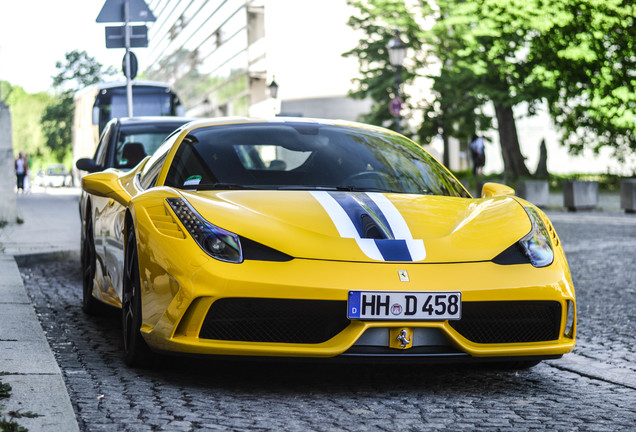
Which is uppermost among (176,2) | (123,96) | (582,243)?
(176,2)

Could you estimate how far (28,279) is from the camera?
9.53 meters

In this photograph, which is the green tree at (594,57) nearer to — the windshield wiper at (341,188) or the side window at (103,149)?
the side window at (103,149)

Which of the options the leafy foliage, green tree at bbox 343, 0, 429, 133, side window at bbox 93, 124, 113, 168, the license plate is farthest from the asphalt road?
green tree at bbox 343, 0, 429, 133

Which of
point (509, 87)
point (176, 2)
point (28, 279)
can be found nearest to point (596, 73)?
point (509, 87)

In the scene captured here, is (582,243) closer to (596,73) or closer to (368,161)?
(368,161)

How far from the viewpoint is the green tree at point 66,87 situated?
71.0m

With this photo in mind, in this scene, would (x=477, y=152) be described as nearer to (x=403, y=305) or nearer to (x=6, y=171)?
(x=6, y=171)

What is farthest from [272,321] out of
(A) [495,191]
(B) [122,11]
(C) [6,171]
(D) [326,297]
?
(C) [6,171]

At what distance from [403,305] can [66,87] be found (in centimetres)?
7124

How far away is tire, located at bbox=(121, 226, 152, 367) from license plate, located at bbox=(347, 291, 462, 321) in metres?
1.14

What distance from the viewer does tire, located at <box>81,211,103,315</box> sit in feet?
23.0

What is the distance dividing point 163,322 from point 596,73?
2513 centimetres

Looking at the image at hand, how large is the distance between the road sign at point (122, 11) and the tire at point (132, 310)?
8.98 m

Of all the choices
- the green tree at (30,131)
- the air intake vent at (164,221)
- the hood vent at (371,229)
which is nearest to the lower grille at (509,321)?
the hood vent at (371,229)
